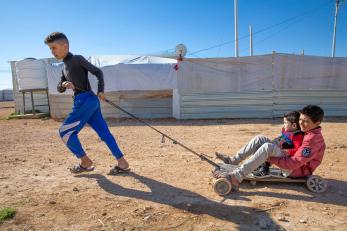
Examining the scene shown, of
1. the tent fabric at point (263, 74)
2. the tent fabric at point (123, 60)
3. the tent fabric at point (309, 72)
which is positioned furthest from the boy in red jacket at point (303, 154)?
the tent fabric at point (123, 60)

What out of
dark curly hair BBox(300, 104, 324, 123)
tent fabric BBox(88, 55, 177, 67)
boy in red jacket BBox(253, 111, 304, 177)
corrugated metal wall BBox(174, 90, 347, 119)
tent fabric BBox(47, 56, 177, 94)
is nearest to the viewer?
dark curly hair BBox(300, 104, 324, 123)

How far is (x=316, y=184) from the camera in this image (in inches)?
131

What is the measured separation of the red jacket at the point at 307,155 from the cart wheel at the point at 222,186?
21.5 inches

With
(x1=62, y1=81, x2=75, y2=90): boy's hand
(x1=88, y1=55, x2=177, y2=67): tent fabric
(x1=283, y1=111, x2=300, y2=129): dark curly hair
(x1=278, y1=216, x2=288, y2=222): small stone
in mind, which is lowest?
(x1=278, y1=216, x2=288, y2=222): small stone

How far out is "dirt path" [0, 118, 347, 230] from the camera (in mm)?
2705

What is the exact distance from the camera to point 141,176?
4.03m

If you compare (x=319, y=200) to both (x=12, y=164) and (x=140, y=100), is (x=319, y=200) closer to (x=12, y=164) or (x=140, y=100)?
(x=12, y=164)

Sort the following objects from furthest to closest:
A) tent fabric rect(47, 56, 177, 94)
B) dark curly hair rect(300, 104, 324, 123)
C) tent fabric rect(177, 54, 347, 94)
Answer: tent fabric rect(47, 56, 177, 94)
tent fabric rect(177, 54, 347, 94)
dark curly hair rect(300, 104, 324, 123)

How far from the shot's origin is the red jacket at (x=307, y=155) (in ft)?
10.4

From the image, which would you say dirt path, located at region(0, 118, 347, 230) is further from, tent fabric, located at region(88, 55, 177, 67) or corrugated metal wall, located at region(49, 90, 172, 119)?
tent fabric, located at region(88, 55, 177, 67)

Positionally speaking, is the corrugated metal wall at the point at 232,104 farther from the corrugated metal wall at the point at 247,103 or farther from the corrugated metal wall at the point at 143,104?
the corrugated metal wall at the point at 143,104

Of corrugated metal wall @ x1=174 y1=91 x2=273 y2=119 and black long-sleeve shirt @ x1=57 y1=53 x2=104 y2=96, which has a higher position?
black long-sleeve shirt @ x1=57 y1=53 x2=104 y2=96

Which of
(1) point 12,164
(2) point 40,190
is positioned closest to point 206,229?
(2) point 40,190

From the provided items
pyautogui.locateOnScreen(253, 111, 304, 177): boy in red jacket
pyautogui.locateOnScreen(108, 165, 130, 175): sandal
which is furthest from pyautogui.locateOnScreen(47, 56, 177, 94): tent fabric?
pyautogui.locateOnScreen(253, 111, 304, 177): boy in red jacket
